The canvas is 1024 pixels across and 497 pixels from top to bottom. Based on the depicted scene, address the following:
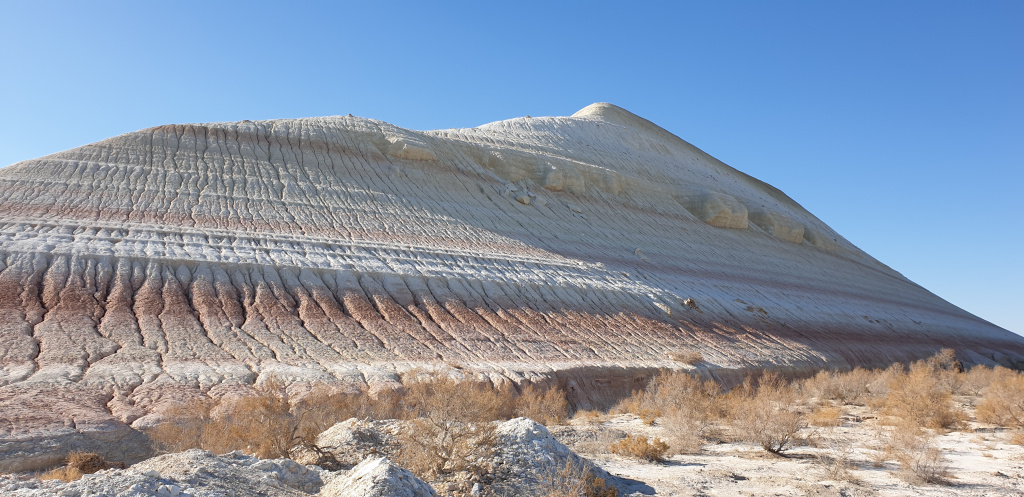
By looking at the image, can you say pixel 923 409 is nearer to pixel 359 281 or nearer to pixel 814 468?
A: pixel 814 468

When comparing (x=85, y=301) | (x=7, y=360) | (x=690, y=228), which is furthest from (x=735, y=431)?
(x=690, y=228)

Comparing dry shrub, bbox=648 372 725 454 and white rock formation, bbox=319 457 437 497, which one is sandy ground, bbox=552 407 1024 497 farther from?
white rock formation, bbox=319 457 437 497

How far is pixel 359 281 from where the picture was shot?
2080 centimetres

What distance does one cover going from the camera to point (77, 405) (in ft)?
37.1

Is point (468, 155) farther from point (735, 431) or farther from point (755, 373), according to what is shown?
point (735, 431)

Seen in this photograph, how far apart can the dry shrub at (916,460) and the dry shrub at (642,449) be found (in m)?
3.10

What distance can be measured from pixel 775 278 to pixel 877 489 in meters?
31.2

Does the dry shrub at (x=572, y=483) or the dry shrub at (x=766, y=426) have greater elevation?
the dry shrub at (x=766, y=426)

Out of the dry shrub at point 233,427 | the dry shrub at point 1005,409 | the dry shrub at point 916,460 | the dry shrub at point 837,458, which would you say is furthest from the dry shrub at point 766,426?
the dry shrub at point 233,427

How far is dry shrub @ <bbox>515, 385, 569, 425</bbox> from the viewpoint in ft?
45.5

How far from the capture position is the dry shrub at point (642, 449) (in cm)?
991

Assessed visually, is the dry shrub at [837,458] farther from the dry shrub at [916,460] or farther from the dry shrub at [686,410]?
the dry shrub at [686,410]

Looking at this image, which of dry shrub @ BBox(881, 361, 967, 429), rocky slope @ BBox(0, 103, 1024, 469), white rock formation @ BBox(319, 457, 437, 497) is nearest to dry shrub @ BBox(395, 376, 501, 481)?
white rock formation @ BBox(319, 457, 437, 497)

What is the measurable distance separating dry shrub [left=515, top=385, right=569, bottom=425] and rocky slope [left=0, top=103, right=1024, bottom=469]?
0.97 meters
